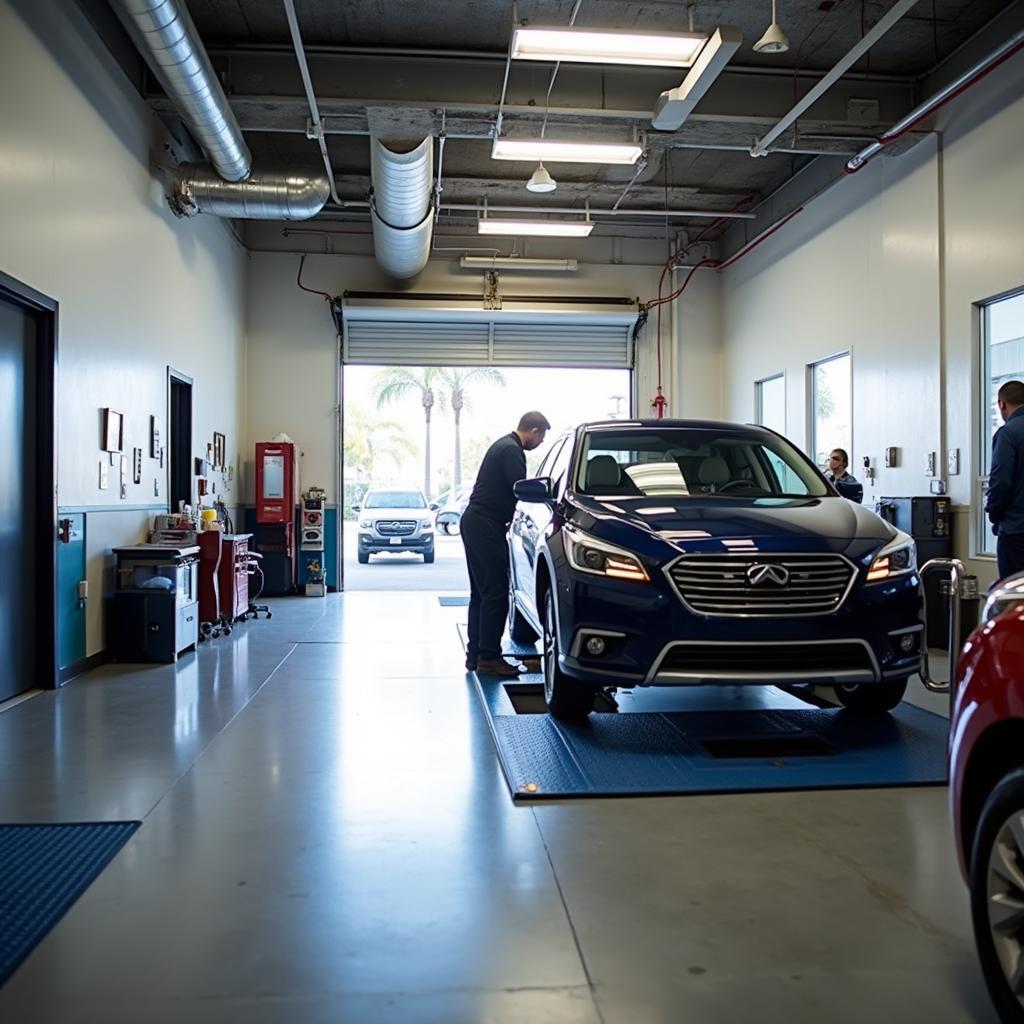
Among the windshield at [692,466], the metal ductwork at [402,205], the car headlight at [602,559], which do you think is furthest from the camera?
the metal ductwork at [402,205]

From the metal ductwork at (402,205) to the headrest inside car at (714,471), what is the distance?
4.57 metres

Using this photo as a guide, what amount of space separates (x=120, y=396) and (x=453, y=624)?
12.0 ft

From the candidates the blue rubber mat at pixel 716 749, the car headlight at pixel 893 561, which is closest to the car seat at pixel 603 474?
the blue rubber mat at pixel 716 749

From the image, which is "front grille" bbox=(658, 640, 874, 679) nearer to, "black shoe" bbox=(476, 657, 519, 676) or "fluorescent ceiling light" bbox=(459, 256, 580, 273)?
"black shoe" bbox=(476, 657, 519, 676)

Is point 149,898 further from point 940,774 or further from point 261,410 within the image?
point 261,410

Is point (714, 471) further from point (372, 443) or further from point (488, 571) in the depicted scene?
point (372, 443)

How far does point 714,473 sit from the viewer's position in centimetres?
505

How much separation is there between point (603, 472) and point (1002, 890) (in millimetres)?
3385

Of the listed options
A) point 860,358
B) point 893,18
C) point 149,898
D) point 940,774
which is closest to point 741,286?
point 860,358

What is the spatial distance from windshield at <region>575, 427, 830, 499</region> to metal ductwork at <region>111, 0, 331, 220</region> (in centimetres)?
371

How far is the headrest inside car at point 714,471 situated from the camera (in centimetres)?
500

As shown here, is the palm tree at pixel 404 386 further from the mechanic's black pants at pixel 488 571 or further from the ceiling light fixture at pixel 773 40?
the ceiling light fixture at pixel 773 40

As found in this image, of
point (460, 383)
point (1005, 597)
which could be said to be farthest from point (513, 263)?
point (460, 383)

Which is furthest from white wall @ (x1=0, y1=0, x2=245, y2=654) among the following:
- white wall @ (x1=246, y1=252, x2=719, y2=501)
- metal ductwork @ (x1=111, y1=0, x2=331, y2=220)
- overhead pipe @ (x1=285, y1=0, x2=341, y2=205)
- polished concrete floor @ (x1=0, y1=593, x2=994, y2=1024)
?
white wall @ (x1=246, y1=252, x2=719, y2=501)
